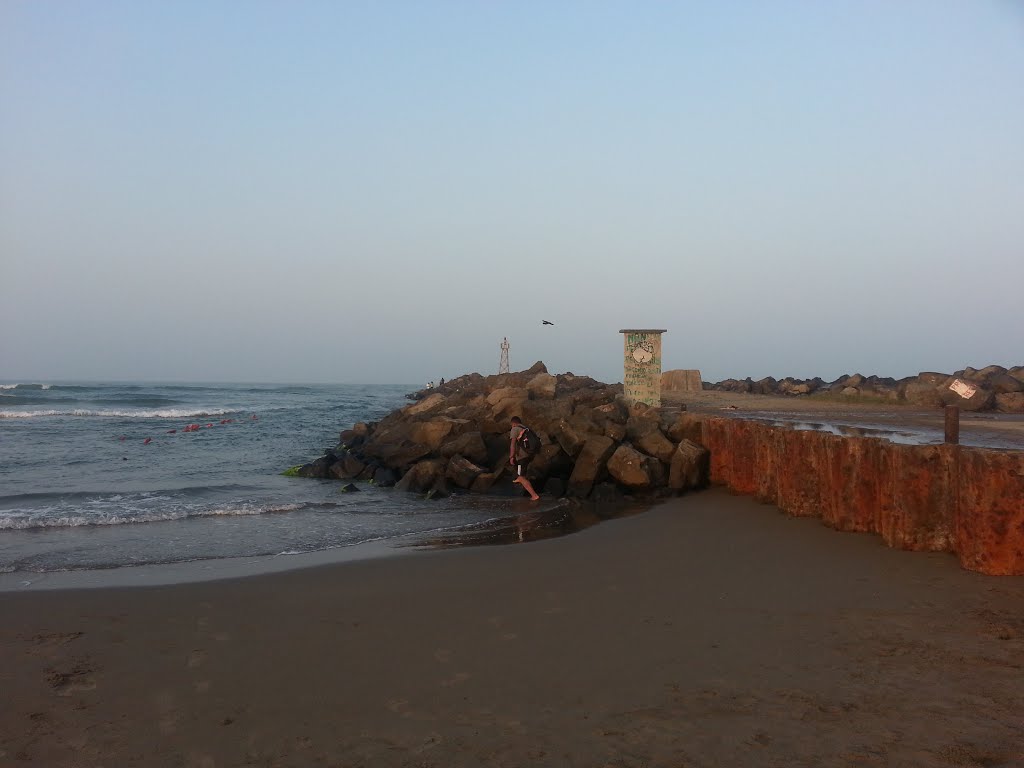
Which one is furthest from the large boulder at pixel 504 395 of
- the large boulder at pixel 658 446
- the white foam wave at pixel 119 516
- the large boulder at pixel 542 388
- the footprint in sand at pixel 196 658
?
the footprint in sand at pixel 196 658

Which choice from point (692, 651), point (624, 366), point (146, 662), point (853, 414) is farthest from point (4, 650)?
point (853, 414)

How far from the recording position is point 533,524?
12188 mm

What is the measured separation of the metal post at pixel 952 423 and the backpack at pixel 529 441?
7579 mm

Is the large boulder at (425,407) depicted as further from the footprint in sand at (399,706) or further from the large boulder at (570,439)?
the footprint in sand at (399,706)

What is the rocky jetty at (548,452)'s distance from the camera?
13.9 metres

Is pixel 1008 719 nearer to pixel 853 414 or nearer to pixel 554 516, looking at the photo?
pixel 554 516

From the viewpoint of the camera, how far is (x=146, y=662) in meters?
5.86

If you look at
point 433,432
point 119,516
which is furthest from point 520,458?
point 119,516

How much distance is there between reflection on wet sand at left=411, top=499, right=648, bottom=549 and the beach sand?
2.26 metres

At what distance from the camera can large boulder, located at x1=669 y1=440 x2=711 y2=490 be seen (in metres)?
13.2

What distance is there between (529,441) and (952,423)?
774 centimetres

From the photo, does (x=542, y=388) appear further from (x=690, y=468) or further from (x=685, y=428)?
(x=690, y=468)

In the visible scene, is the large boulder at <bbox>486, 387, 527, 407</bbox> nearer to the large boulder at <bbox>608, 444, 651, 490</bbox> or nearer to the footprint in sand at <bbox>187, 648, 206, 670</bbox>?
the large boulder at <bbox>608, 444, 651, 490</bbox>

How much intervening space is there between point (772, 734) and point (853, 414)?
1704 cm
